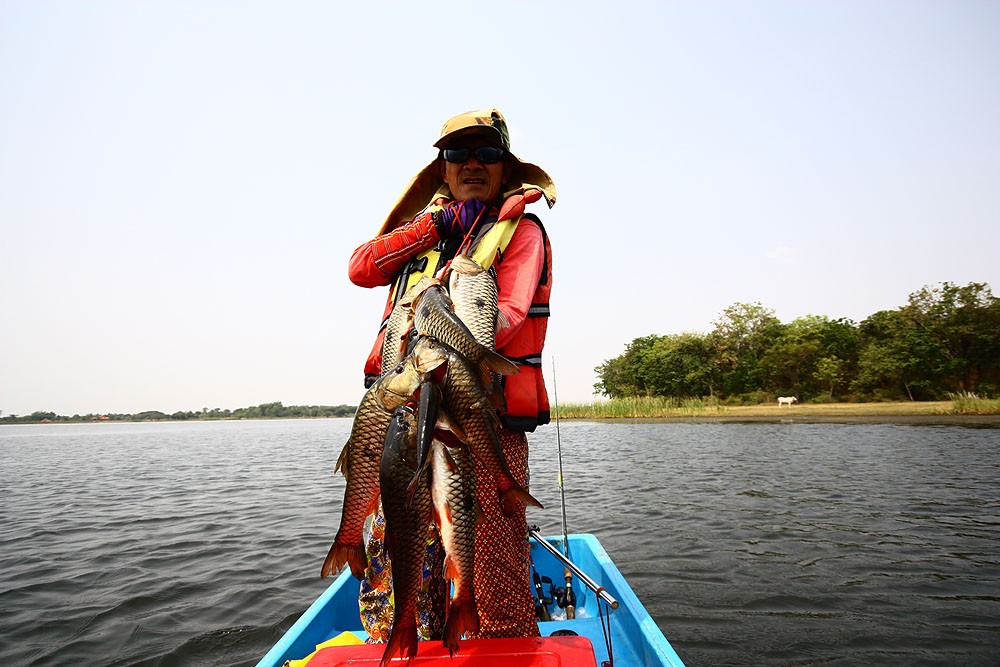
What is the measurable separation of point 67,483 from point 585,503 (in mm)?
17367

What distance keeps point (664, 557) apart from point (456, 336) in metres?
7.82

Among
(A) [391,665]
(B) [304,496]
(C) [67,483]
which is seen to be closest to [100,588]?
(B) [304,496]

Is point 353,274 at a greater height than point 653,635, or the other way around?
point 353,274

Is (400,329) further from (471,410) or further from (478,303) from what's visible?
(471,410)

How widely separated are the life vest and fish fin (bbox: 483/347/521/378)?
2.04 ft

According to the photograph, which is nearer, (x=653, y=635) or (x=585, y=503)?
(x=653, y=635)

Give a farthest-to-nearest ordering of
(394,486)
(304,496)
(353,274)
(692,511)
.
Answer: (304,496) → (692,511) → (353,274) → (394,486)

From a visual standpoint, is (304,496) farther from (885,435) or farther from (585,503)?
(885,435)

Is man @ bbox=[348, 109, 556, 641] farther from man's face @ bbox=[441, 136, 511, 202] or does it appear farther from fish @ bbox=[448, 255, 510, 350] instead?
fish @ bbox=[448, 255, 510, 350]

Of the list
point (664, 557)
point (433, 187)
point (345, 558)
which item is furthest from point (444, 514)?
point (664, 557)

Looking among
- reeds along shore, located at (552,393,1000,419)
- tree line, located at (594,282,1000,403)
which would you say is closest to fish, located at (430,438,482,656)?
reeds along shore, located at (552,393,1000,419)

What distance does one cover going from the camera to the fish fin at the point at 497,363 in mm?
1834

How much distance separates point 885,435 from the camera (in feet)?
78.4

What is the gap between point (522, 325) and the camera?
2.66 meters
